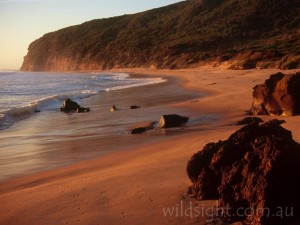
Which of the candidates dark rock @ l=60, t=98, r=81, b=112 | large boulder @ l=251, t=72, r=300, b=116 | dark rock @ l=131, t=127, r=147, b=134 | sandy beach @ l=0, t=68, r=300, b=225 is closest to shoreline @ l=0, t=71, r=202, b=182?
dark rock @ l=131, t=127, r=147, b=134

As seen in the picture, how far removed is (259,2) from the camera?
242 feet

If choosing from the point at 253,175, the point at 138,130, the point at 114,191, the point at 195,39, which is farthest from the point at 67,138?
the point at 195,39

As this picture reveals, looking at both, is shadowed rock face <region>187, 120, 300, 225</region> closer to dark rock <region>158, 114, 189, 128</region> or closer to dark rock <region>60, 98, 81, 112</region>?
dark rock <region>158, 114, 189, 128</region>

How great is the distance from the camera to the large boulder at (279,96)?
1055 cm

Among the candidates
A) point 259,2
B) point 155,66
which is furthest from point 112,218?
point 259,2

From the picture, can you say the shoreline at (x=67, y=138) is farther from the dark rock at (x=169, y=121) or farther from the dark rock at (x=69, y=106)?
the dark rock at (x=69, y=106)

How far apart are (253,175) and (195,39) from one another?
67.4 meters

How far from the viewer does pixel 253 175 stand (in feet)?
13.4

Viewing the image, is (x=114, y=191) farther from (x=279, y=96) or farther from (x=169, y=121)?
(x=279, y=96)

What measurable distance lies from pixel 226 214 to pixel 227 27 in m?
68.7

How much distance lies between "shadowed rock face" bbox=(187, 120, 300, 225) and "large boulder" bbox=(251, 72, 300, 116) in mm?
5988

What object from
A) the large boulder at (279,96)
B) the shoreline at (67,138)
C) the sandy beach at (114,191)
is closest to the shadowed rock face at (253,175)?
the sandy beach at (114,191)

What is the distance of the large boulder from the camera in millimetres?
10555

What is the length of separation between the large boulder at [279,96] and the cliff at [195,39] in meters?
19.9
